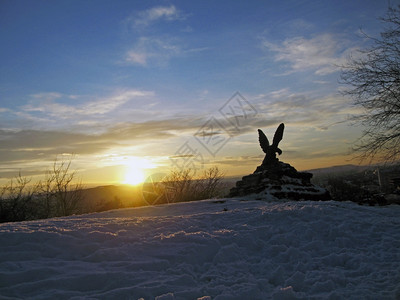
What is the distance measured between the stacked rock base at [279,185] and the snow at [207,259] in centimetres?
413

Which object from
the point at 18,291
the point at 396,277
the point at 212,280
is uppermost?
the point at 18,291

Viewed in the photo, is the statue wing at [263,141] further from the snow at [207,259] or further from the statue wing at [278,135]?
the snow at [207,259]

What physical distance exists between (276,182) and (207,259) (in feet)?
24.7

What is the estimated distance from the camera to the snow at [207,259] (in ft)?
11.8

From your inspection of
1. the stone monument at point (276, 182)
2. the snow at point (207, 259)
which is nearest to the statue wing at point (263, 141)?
the stone monument at point (276, 182)

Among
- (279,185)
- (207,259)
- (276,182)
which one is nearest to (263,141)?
(276,182)

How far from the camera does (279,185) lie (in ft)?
37.6

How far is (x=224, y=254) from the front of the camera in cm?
484

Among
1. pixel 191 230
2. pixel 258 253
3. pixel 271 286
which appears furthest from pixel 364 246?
pixel 191 230

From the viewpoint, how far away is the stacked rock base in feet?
36.6

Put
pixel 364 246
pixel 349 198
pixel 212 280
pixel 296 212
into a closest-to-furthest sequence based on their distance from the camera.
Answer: pixel 212 280
pixel 364 246
pixel 296 212
pixel 349 198

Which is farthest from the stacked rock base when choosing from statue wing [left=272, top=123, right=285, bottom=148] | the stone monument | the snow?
the snow

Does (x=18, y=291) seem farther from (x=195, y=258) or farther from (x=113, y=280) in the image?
(x=195, y=258)

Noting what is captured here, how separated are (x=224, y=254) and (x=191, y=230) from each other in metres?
1.25
